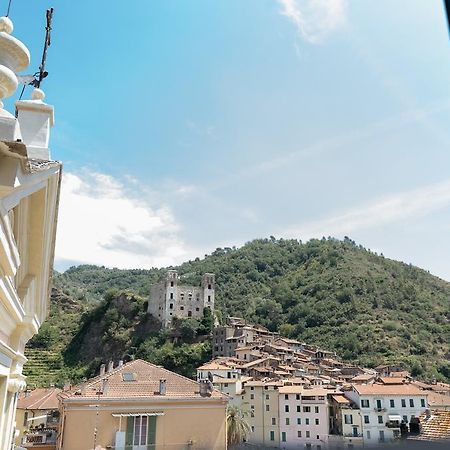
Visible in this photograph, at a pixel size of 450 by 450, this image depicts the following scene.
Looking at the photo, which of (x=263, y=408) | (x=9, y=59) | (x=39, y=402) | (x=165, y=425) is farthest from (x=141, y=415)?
(x=263, y=408)

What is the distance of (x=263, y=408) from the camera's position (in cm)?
3772

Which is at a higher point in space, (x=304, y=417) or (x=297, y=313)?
(x=297, y=313)

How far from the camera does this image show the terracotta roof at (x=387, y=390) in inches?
1390

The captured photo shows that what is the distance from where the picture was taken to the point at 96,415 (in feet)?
48.4

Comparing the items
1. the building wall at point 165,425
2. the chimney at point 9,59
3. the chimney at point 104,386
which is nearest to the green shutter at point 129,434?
the building wall at point 165,425

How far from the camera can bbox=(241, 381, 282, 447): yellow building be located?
36.5m

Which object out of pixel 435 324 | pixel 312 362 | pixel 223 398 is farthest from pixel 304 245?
pixel 223 398

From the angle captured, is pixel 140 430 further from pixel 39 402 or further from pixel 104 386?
pixel 39 402

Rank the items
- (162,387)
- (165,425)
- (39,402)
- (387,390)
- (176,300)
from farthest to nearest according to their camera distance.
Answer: (176,300) → (387,390) → (39,402) → (162,387) → (165,425)

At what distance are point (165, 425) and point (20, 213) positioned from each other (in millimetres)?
13605

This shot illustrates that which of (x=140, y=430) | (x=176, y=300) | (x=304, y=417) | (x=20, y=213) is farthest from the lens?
(x=176, y=300)

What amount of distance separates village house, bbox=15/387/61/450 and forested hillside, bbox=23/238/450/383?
1269 inches

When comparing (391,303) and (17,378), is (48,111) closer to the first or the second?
(17,378)

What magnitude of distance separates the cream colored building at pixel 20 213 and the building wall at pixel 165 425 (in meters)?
10.4
